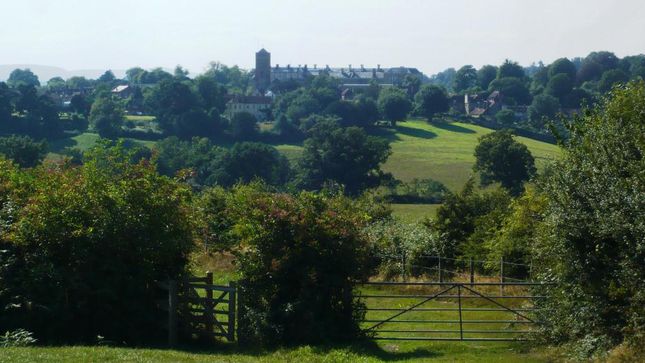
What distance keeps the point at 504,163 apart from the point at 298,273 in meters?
62.0

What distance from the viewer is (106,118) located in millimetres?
121375

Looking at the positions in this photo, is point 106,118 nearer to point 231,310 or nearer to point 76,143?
point 76,143

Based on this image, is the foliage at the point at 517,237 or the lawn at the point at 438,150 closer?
the foliage at the point at 517,237

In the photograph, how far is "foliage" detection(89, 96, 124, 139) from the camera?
119375 mm

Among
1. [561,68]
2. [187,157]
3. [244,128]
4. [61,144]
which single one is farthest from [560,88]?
[61,144]

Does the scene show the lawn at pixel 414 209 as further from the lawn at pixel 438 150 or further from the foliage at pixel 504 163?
the foliage at pixel 504 163

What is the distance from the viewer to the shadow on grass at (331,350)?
18.1 m

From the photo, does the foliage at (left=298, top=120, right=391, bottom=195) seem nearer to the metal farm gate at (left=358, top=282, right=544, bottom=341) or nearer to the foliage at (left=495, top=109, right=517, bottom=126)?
the foliage at (left=495, top=109, right=517, bottom=126)

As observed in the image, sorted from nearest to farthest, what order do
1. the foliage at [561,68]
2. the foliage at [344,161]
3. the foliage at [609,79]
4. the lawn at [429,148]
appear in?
1. the foliage at [344,161]
2. the lawn at [429,148]
3. the foliage at [609,79]
4. the foliage at [561,68]

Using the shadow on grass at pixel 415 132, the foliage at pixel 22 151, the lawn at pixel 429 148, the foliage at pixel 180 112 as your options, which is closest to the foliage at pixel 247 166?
the lawn at pixel 429 148

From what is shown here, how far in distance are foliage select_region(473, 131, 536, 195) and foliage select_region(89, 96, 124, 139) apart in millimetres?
56812

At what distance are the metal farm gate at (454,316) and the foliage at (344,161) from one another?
61941 millimetres

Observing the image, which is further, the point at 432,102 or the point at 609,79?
the point at 609,79

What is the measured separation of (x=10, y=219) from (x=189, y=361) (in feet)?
22.0
